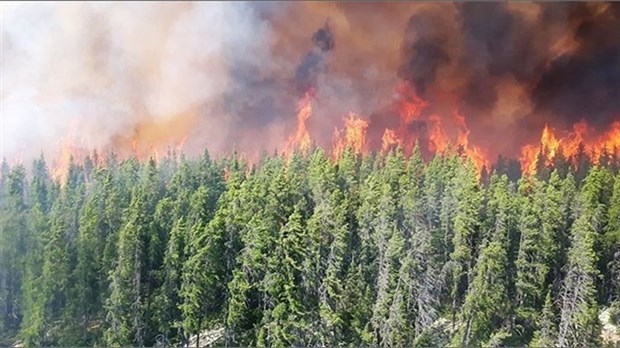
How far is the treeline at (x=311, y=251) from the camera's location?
16.5 ft

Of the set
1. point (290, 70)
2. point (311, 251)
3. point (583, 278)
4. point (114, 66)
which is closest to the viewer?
point (583, 278)

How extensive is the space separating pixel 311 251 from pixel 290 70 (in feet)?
4.28

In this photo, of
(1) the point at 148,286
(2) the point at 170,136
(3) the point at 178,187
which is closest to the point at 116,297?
(1) the point at 148,286

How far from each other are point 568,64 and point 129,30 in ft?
10.5

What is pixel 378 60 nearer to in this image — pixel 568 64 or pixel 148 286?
pixel 568 64

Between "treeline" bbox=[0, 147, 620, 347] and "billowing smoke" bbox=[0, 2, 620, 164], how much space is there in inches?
10.1

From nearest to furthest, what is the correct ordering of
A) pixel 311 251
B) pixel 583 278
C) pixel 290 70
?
pixel 583 278
pixel 311 251
pixel 290 70

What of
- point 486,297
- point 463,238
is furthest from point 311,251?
point 486,297

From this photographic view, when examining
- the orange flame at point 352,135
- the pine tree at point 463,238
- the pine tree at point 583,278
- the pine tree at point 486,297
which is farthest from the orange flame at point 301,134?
the pine tree at point 583,278

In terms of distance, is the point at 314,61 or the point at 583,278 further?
the point at 314,61

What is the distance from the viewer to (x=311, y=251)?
16.8ft

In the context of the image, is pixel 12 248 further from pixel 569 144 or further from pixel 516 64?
pixel 569 144

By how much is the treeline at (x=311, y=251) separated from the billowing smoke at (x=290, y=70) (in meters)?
0.26

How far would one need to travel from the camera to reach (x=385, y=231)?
512cm
